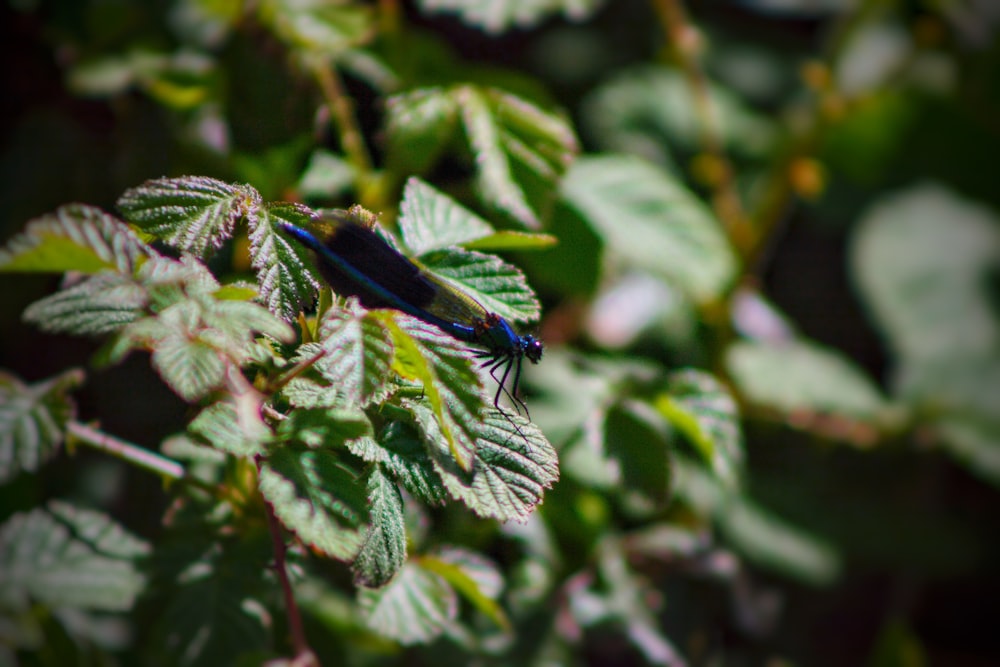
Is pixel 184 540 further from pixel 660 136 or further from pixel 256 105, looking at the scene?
pixel 660 136

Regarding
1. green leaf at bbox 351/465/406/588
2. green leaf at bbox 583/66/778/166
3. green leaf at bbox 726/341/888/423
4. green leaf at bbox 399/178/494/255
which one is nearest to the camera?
green leaf at bbox 351/465/406/588

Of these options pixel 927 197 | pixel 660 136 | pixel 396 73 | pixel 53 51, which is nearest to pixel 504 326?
pixel 396 73

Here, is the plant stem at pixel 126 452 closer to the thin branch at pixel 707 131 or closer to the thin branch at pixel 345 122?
the thin branch at pixel 345 122

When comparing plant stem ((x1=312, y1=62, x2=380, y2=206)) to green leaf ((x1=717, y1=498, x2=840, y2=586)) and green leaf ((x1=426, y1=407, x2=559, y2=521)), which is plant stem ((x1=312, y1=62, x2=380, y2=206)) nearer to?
green leaf ((x1=426, y1=407, x2=559, y2=521))

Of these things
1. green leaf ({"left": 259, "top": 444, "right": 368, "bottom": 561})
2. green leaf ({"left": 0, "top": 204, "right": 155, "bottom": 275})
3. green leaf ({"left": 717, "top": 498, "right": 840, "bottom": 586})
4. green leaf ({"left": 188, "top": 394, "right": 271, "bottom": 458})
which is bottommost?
green leaf ({"left": 717, "top": 498, "right": 840, "bottom": 586})

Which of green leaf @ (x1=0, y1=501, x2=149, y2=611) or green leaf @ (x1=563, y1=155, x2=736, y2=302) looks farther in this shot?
green leaf @ (x1=563, y1=155, x2=736, y2=302)

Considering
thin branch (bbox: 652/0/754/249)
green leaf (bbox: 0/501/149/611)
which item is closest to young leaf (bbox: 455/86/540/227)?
green leaf (bbox: 0/501/149/611)

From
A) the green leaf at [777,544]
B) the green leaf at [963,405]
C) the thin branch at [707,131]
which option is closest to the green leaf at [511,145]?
the thin branch at [707,131]
